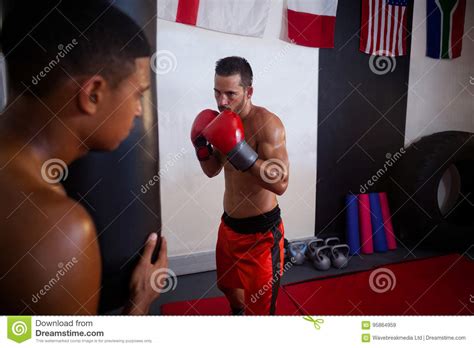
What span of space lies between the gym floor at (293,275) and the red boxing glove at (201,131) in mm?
611

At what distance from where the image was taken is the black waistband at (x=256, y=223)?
4.32 ft

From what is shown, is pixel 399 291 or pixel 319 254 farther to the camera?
pixel 319 254

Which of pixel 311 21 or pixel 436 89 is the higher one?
pixel 311 21

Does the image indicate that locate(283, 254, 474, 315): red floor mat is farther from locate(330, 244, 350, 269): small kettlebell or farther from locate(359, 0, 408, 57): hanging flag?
locate(359, 0, 408, 57): hanging flag

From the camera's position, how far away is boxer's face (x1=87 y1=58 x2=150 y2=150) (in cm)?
93

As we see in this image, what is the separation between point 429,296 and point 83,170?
156 centimetres

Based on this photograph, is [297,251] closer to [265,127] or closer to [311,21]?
[265,127]

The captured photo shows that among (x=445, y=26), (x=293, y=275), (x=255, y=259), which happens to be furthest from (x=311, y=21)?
(x=293, y=275)

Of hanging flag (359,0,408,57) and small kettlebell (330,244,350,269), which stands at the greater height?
hanging flag (359,0,408,57)

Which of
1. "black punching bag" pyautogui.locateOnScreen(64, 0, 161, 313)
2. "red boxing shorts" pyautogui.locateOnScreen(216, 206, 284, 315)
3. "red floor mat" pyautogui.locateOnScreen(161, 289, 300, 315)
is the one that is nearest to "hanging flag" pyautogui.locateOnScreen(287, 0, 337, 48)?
"black punching bag" pyautogui.locateOnScreen(64, 0, 161, 313)

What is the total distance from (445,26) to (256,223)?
1256 millimetres

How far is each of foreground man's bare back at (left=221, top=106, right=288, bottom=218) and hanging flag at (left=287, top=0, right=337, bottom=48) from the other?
400 millimetres

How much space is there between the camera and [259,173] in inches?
48.3

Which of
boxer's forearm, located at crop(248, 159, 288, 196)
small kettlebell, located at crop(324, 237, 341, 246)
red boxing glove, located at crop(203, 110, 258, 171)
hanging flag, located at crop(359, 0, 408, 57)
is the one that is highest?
hanging flag, located at crop(359, 0, 408, 57)
